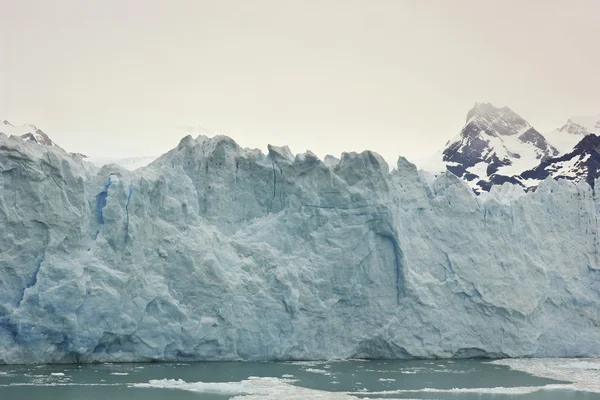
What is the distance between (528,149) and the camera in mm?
Answer: 78875

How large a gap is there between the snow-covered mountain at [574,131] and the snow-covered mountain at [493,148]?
1994 millimetres

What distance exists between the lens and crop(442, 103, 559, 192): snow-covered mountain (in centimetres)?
7462

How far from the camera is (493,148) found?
79562 millimetres

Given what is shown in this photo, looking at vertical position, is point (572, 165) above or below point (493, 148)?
below

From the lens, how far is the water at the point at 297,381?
54.0ft

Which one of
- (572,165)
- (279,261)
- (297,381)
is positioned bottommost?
(297,381)

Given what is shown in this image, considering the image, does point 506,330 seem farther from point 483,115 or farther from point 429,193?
point 483,115

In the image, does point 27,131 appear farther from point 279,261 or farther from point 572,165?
point 572,165

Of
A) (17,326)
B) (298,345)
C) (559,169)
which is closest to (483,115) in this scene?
(559,169)

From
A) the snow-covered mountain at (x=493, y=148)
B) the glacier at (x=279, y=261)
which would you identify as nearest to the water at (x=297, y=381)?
the glacier at (x=279, y=261)

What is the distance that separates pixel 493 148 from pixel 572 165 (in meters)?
12.5

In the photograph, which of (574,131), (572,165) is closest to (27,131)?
(572,165)

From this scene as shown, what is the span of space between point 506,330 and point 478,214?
4.13 metres

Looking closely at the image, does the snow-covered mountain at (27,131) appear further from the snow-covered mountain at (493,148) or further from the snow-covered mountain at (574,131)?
the snow-covered mountain at (574,131)
